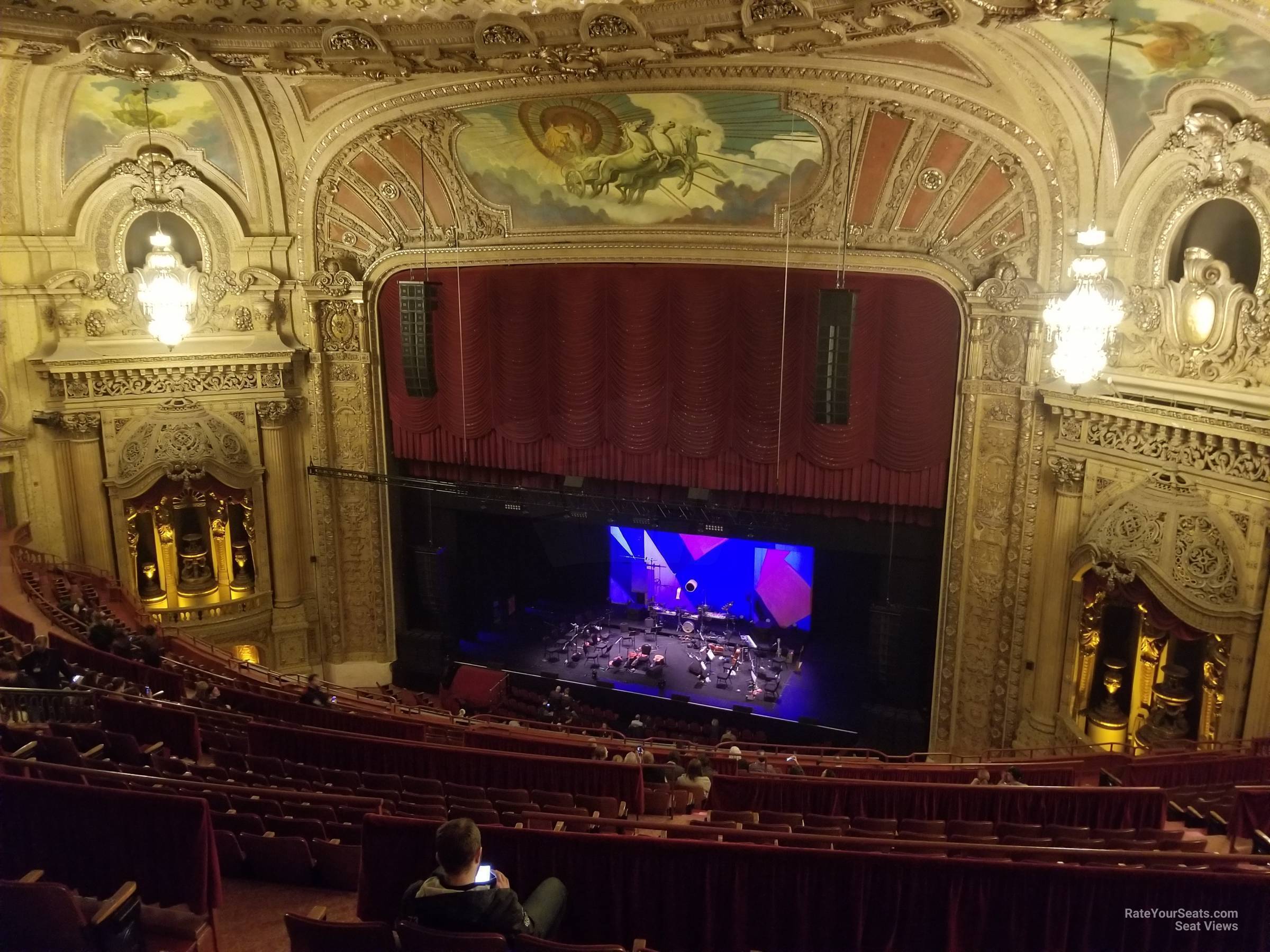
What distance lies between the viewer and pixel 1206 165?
8.77 m

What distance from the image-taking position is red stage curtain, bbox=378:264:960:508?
12.2 metres

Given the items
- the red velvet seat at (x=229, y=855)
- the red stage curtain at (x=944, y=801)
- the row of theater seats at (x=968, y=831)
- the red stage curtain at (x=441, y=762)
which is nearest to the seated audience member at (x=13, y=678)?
the red stage curtain at (x=441, y=762)

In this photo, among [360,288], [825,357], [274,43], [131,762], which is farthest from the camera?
[360,288]

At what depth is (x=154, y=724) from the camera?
21.0 ft

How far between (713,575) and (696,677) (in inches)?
83.7

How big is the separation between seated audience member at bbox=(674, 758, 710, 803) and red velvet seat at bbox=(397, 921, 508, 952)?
3.76 m

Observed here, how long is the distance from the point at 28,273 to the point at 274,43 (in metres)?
6.84

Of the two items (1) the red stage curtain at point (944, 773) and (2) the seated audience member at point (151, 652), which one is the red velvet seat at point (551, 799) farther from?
(2) the seated audience member at point (151, 652)

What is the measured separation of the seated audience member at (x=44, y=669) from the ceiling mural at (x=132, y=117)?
8.49m

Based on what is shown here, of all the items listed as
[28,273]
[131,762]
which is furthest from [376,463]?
[131,762]

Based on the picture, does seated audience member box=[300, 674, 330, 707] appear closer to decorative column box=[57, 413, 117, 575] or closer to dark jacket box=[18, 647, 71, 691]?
dark jacket box=[18, 647, 71, 691]

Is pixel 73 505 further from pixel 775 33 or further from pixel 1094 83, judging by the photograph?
pixel 1094 83

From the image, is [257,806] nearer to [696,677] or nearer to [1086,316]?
[1086,316]

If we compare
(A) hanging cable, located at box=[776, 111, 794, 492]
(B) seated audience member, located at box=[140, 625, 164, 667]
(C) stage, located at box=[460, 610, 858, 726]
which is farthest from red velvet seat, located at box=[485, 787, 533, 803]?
Result: (C) stage, located at box=[460, 610, 858, 726]
